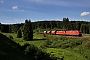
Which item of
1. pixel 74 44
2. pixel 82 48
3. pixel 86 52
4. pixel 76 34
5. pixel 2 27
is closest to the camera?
pixel 86 52

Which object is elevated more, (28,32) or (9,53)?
(28,32)

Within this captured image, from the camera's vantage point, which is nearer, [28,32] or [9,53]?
[9,53]

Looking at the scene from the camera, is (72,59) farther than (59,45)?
No

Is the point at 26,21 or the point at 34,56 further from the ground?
the point at 26,21

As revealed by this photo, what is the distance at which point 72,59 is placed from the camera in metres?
47.8

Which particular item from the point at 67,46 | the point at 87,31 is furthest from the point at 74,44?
the point at 87,31

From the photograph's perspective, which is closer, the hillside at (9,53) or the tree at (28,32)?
the hillside at (9,53)

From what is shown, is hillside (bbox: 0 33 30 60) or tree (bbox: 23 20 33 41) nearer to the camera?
hillside (bbox: 0 33 30 60)

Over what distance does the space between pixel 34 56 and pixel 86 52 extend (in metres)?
32.1

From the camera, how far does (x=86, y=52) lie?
57.0 meters

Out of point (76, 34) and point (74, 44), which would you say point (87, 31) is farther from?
point (74, 44)

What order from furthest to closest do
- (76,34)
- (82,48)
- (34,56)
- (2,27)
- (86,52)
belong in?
(2,27) < (76,34) < (82,48) < (86,52) < (34,56)

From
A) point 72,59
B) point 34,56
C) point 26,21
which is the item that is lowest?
point 72,59

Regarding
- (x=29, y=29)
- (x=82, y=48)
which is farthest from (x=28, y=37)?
(x=82, y=48)
